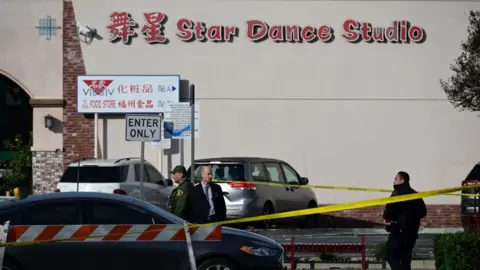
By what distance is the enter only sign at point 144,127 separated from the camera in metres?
18.9

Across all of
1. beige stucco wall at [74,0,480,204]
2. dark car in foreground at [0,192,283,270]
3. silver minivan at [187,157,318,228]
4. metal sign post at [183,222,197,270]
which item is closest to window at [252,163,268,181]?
silver minivan at [187,157,318,228]

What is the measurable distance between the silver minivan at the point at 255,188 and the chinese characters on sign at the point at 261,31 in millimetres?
4643

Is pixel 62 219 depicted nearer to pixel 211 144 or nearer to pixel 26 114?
pixel 211 144

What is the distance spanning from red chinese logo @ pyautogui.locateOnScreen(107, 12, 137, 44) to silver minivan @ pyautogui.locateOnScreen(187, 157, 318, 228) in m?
6.01

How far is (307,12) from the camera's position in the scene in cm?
2784

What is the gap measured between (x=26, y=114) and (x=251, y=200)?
465 inches

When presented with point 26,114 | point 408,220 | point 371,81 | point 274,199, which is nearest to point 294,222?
point 274,199

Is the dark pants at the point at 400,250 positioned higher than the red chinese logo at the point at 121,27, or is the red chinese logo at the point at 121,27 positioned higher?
the red chinese logo at the point at 121,27

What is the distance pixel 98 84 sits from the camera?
2741cm

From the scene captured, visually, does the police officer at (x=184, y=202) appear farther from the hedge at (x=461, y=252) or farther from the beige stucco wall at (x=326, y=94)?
the beige stucco wall at (x=326, y=94)

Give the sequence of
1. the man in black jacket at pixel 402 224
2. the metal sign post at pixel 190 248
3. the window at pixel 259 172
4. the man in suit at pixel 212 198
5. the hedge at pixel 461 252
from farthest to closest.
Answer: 1. the window at pixel 259 172
2. the man in suit at pixel 212 198
3. the hedge at pixel 461 252
4. the man in black jacket at pixel 402 224
5. the metal sign post at pixel 190 248

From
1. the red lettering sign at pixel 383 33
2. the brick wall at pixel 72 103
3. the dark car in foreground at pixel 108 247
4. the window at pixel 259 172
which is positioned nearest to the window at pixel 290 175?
the window at pixel 259 172

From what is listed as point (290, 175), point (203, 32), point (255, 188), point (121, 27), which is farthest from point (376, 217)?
point (121, 27)

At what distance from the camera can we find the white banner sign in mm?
27438
